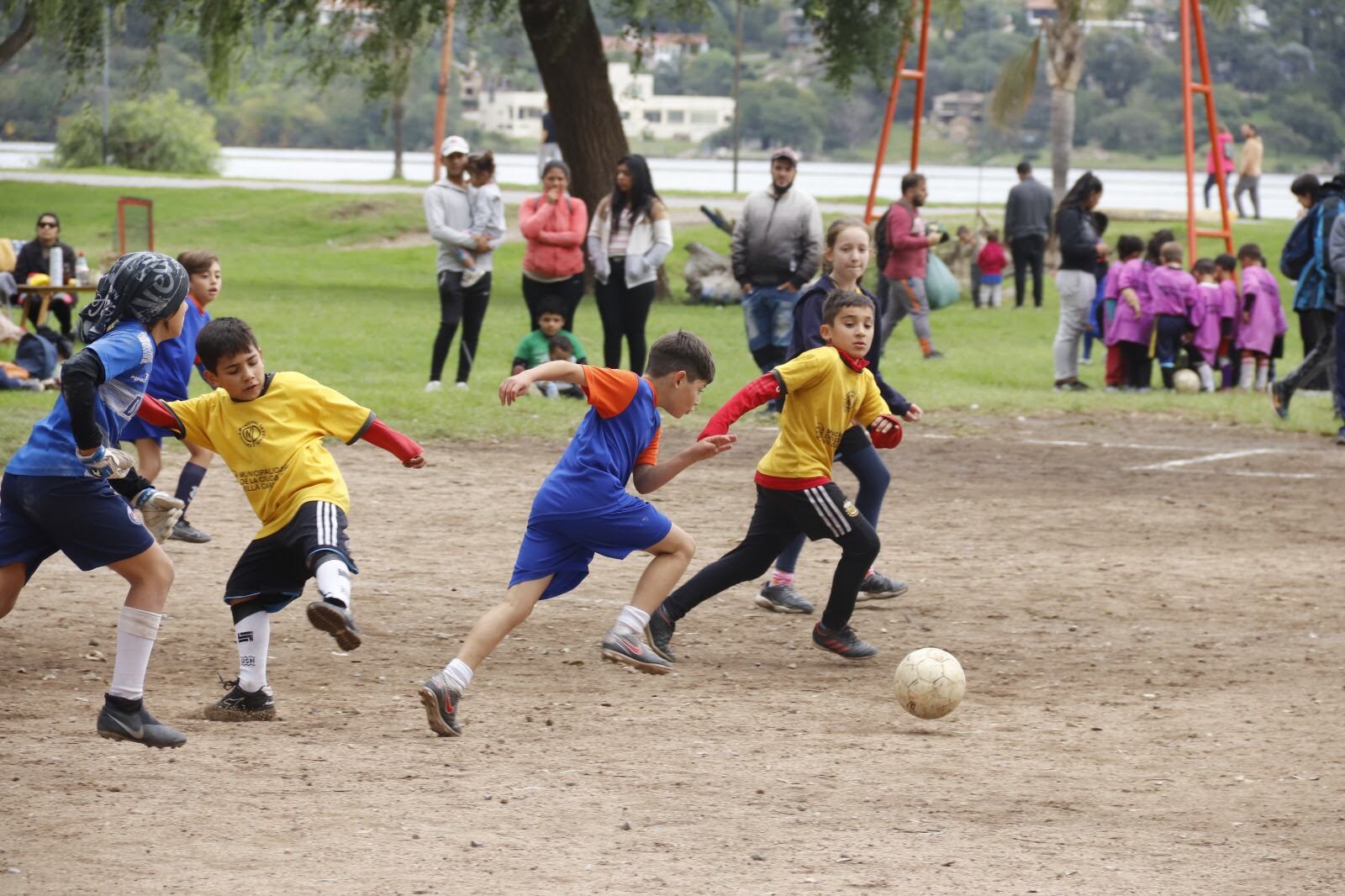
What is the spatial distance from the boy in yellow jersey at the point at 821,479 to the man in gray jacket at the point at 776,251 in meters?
5.97

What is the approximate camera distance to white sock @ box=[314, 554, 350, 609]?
5.56 metres

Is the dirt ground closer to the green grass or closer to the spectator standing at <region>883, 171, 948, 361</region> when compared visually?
the green grass

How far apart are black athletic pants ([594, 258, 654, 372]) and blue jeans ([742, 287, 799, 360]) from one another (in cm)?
92

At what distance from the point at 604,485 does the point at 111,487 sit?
1591 mm

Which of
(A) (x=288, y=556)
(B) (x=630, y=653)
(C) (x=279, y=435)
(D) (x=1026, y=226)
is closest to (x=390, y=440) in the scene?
(C) (x=279, y=435)

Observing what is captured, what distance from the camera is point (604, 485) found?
19.7ft

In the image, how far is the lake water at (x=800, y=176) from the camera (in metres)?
41.7

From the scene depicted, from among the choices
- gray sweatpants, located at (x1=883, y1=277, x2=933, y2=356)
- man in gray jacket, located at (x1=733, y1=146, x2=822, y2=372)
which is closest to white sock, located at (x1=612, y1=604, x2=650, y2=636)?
man in gray jacket, located at (x1=733, y1=146, x2=822, y2=372)

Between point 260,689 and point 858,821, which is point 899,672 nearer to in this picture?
point 858,821

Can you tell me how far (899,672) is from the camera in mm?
6238

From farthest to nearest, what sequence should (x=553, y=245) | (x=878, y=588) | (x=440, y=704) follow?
(x=553, y=245) → (x=878, y=588) → (x=440, y=704)

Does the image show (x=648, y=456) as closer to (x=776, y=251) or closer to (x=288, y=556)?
(x=288, y=556)

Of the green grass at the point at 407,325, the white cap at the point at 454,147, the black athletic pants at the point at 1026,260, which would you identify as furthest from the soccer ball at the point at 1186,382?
the black athletic pants at the point at 1026,260

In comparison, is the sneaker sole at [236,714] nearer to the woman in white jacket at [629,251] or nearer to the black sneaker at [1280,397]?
the woman in white jacket at [629,251]
